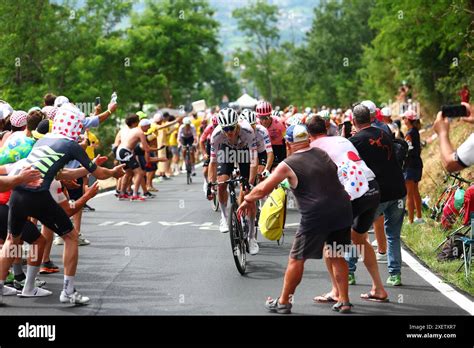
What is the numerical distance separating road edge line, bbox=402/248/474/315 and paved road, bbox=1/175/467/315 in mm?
96

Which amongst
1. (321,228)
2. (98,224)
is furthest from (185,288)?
(98,224)

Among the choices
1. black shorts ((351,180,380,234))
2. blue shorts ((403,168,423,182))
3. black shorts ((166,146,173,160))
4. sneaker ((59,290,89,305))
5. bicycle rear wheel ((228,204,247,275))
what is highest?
black shorts ((351,180,380,234))

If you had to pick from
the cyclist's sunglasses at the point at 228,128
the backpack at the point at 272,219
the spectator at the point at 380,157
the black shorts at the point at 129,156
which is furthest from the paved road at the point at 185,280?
the black shorts at the point at 129,156

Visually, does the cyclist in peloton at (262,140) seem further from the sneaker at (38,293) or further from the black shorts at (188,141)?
the black shorts at (188,141)

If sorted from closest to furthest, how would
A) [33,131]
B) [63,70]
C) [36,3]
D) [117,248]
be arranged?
[33,131] → [117,248] → [36,3] → [63,70]

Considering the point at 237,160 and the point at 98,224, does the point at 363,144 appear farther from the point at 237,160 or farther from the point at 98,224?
the point at 98,224

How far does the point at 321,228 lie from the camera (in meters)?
9.02

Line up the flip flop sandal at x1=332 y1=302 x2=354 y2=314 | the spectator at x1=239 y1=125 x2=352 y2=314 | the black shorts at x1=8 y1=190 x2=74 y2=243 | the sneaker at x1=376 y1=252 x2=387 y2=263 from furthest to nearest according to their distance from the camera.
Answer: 1. the sneaker at x1=376 y1=252 x2=387 y2=263
2. the black shorts at x1=8 y1=190 x2=74 y2=243
3. the flip flop sandal at x1=332 y1=302 x2=354 y2=314
4. the spectator at x1=239 y1=125 x2=352 y2=314

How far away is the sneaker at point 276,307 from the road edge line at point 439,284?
1.75 meters

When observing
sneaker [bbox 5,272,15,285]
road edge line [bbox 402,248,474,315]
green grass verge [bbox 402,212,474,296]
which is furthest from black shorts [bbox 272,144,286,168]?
sneaker [bbox 5,272,15,285]

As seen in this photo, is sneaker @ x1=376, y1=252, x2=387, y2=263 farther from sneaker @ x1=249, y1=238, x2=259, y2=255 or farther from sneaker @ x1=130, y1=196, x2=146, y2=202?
sneaker @ x1=130, y1=196, x2=146, y2=202

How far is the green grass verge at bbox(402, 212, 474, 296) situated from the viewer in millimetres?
11086

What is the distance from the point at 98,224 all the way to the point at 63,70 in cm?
1955

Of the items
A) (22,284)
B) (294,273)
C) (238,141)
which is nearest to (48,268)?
(22,284)
